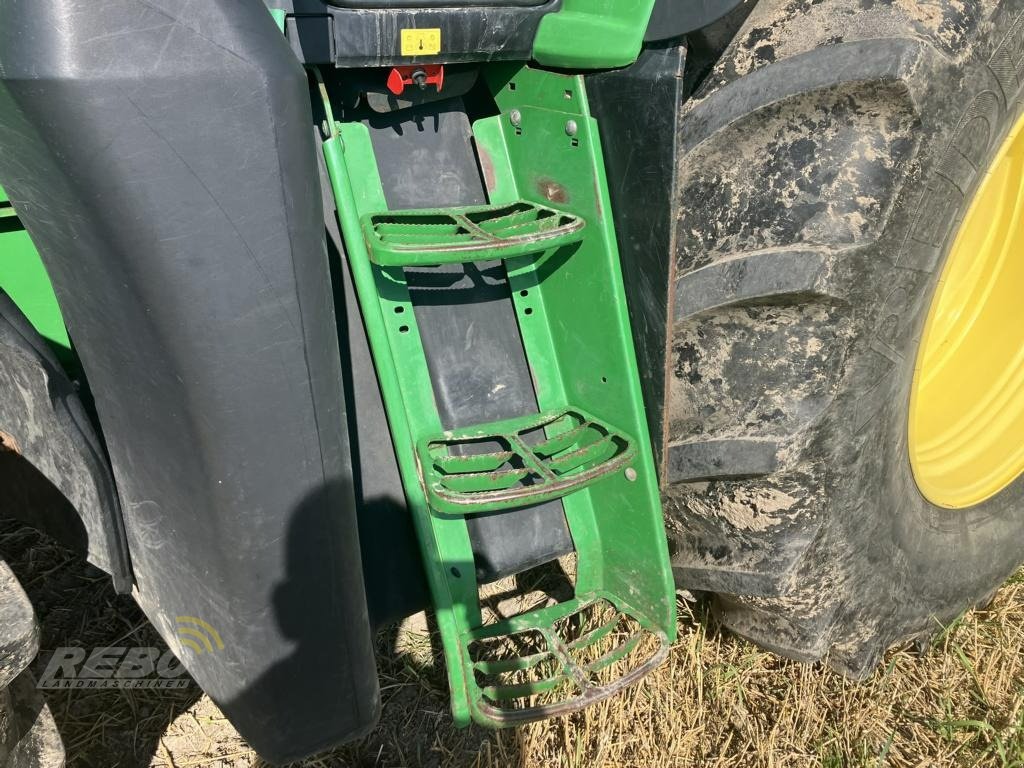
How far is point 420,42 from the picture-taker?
3.32ft

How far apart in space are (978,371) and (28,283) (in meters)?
1.59

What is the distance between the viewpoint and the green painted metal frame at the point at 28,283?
1257 mm

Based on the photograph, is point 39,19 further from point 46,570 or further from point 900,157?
point 46,570

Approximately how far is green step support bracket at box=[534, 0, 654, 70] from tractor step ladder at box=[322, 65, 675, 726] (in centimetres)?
5

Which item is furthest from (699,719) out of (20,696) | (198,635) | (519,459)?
(20,696)

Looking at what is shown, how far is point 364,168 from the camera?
1.17m

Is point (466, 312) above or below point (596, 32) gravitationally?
below

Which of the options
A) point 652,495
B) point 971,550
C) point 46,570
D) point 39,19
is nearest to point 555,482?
point 652,495

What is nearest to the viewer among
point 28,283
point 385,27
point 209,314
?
point 209,314

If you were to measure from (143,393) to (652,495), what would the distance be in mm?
682

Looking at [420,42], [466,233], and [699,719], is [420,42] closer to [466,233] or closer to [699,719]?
[466,233]

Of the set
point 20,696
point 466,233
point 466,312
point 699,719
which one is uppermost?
point 466,233

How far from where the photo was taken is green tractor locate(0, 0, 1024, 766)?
824 mm

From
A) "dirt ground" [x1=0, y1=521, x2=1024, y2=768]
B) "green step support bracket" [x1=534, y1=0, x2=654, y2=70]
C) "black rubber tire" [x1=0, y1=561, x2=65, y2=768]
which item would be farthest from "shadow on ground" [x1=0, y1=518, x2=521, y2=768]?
"green step support bracket" [x1=534, y1=0, x2=654, y2=70]
